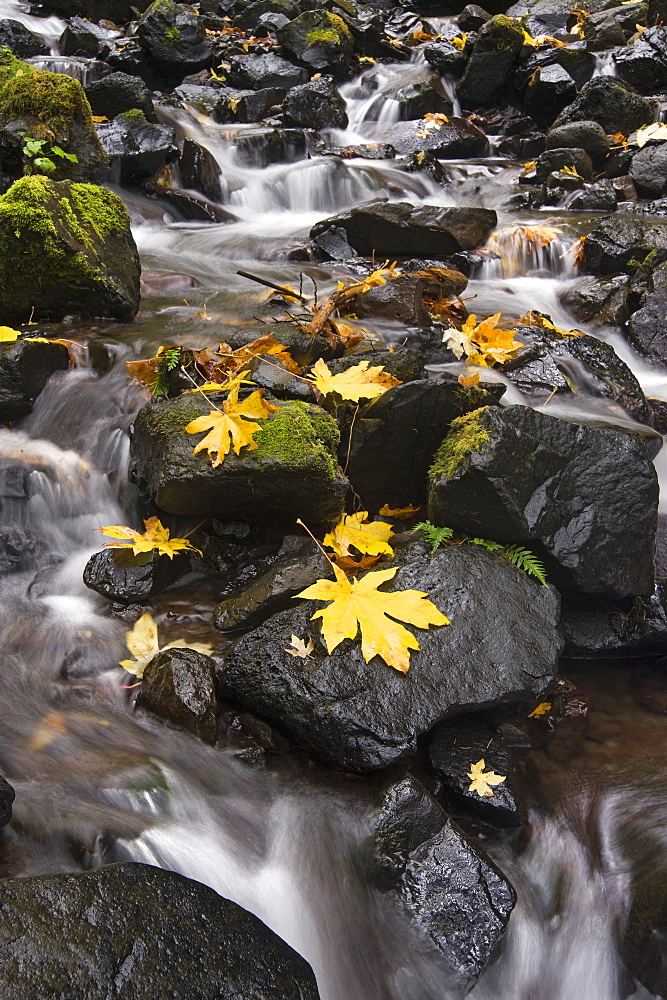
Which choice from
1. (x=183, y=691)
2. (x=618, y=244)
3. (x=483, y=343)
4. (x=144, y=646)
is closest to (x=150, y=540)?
(x=144, y=646)

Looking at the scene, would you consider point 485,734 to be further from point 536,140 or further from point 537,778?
point 536,140

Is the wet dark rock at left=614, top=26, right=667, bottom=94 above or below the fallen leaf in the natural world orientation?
above

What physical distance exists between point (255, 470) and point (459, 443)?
3.23ft

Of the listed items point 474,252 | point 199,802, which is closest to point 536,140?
point 474,252

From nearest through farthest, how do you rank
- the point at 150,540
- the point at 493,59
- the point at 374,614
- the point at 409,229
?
the point at 374,614
the point at 150,540
the point at 409,229
the point at 493,59

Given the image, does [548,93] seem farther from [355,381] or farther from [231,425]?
[231,425]

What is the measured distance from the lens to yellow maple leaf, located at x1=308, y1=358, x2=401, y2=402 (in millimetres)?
3451

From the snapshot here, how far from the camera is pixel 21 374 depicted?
12.7 ft

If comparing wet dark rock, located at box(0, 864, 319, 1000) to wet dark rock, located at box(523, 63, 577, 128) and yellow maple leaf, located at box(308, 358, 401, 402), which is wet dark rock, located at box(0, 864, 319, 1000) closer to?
yellow maple leaf, located at box(308, 358, 401, 402)

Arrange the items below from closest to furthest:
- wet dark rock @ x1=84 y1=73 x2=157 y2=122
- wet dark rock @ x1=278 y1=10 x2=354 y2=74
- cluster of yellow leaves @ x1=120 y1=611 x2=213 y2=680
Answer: cluster of yellow leaves @ x1=120 y1=611 x2=213 y2=680, wet dark rock @ x1=84 y1=73 x2=157 y2=122, wet dark rock @ x1=278 y1=10 x2=354 y2=74

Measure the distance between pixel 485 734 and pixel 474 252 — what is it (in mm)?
5718

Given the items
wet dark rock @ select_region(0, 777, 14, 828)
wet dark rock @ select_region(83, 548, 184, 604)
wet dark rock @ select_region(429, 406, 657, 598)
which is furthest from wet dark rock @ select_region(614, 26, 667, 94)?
wet dark rock @ select_region(0, 777, 14, 828)

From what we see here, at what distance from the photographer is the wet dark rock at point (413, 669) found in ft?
8.27

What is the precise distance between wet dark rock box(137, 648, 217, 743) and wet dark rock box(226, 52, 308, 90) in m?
13.5
